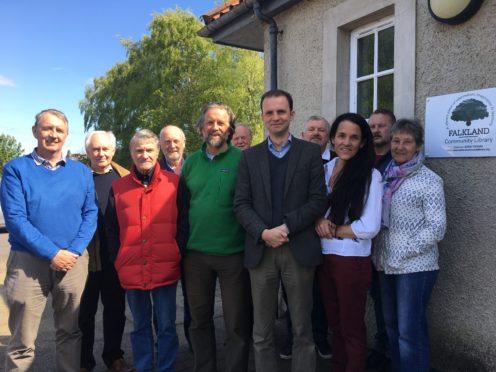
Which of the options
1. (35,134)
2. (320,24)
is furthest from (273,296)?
(320,24)

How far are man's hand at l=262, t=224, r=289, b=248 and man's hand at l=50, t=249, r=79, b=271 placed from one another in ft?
4.39

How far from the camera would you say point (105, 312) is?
371 centimetres

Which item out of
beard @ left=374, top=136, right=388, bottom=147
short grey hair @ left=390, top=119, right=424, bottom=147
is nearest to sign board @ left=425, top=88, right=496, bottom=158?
beard @ left=374, top=136, right=388, bottom=147

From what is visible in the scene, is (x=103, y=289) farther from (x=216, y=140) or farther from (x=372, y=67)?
(x=372, y=67)

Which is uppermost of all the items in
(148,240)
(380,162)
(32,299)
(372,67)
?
(372,67)

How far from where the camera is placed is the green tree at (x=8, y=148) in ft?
223

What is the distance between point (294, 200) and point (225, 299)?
0.92 m

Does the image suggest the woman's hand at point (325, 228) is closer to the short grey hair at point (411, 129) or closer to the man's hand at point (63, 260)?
the short grey hair at point (411, 129)

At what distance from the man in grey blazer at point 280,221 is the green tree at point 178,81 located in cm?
1847

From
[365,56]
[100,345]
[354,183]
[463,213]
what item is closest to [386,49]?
[365,56]

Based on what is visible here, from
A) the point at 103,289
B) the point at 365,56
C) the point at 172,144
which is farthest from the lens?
the point at 365,56

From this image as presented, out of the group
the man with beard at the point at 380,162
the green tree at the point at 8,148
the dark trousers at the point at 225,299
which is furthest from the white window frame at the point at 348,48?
the green tree at the point at 8,148

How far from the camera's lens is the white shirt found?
2.85 metres

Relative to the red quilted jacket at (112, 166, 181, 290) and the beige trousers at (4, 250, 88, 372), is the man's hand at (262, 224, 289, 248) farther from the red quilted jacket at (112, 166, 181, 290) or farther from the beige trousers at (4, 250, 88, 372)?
the beige trousers at (4, 250, 88, 372)
